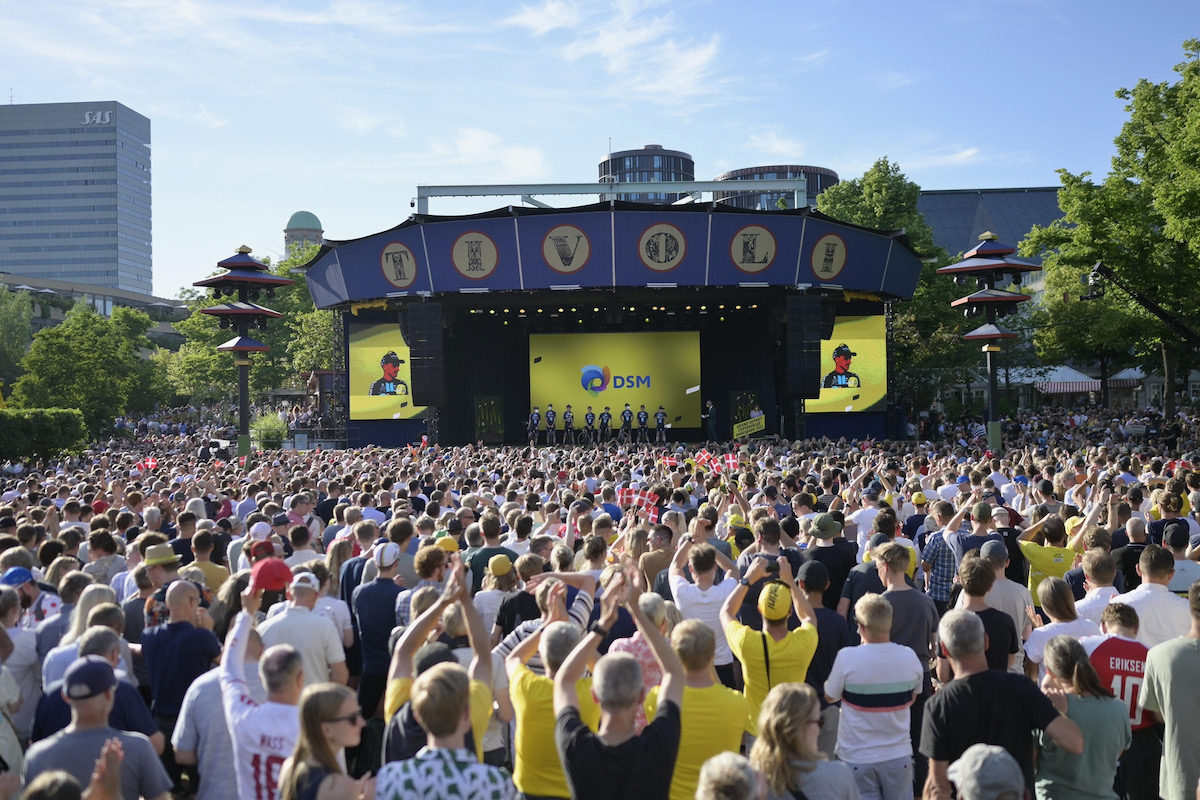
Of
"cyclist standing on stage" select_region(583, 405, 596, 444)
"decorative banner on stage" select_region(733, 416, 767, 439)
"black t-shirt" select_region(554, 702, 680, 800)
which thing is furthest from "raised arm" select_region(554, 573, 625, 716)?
"cyclist standing on stage" select_region(583, 405, 596, 444)

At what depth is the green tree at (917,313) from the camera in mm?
39312

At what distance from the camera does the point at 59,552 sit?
24.2ft

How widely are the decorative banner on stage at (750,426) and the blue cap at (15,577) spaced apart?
85.9 feet

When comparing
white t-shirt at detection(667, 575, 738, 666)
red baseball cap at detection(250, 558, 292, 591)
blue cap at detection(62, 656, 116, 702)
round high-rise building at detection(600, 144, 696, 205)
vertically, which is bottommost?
white t-shirt at detection(667, 575, 738, 666)

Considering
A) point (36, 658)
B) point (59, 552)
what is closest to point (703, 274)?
point (59, 552)

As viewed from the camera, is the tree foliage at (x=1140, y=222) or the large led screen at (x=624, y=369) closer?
the tree foliage at (x=1140, y=222)

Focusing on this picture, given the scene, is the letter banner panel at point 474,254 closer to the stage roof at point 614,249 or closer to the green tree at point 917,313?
the stage roof at point 614,249

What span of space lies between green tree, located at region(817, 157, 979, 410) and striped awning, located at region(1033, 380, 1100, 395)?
40.7ft

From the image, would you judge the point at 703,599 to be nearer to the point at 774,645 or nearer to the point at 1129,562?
the point at 774,645

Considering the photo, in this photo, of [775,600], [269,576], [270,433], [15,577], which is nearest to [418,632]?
[269,576]

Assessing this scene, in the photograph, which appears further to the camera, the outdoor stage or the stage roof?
the outdoor stage

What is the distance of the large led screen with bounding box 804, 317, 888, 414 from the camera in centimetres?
3056

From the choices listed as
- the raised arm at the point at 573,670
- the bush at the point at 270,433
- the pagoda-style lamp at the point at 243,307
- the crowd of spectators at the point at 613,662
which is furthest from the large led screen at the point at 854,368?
the raised arm at the point at 573,670

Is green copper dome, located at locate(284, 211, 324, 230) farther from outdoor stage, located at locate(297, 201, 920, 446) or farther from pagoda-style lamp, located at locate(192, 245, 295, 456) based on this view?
pagoda-style lamp, located at locate(192, 245, 295, 456)
